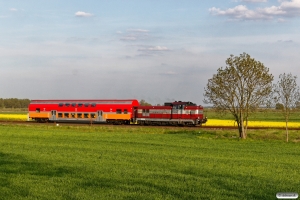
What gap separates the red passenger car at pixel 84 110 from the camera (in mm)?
64375

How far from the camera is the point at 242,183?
48.5 ft

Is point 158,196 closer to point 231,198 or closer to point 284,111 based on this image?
point 231,198

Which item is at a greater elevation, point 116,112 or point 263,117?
point 116,112

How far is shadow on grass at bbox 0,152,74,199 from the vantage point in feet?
43.5

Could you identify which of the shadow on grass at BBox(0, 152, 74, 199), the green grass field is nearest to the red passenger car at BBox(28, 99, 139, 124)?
the green grass field

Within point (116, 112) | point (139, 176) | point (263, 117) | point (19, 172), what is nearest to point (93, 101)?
point (116, 112)

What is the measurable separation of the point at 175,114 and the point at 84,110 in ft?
48.5

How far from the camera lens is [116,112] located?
64812mm

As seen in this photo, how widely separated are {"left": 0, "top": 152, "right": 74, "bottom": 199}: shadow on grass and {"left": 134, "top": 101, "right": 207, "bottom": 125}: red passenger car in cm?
3940

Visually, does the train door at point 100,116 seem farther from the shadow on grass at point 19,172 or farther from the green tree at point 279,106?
the shadow on grass at point 19,172

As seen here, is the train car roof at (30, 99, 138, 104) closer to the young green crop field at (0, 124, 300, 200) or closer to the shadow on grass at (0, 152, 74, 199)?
the young green crop field at (0, 124, 300, 200)

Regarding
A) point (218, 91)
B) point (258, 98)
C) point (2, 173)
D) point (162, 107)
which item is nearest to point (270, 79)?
point (258, 98)

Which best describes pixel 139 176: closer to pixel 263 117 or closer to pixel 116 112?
pixel 116 112

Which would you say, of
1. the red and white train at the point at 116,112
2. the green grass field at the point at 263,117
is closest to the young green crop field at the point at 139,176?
the green grass field at the point at 263,117
